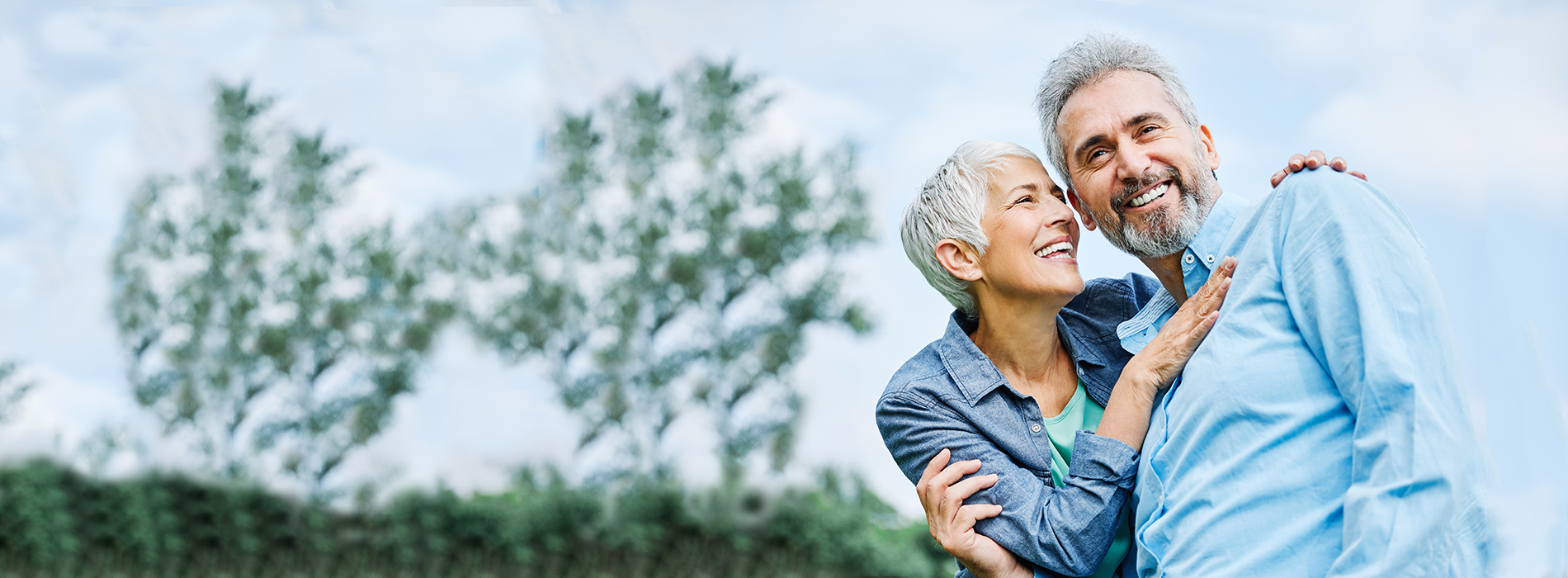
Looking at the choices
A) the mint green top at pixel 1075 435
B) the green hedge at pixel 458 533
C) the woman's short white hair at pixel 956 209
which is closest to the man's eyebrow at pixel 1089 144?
the woman's short white hair at pixel 956 209

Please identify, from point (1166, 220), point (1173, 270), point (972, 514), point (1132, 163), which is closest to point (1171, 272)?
point (1173, 270)

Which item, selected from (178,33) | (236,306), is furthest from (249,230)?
(178,33)

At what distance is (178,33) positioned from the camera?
12133 mm

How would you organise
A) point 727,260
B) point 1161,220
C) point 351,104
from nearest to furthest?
point 1161,220 → point 351,104 → point 727,260

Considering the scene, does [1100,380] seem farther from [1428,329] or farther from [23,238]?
[23,238]

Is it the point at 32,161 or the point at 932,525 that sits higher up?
the point at 32,161

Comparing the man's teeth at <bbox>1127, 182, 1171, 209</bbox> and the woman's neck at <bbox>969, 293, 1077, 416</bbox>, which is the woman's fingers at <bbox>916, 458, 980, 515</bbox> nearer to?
the woman's neck at <bbox>969, 293, 1077, 416</bbox>

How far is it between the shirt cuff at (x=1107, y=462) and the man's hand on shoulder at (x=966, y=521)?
19 centimetres

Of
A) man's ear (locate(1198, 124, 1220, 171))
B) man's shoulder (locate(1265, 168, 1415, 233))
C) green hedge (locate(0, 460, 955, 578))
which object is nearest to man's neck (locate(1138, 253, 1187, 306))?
man's ear (locate(1198, 124, 1220, 171))

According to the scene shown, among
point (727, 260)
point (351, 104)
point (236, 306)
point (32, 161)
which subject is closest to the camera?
point (236, 306)

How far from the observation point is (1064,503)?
6.10 feet

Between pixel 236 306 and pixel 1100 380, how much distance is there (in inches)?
368

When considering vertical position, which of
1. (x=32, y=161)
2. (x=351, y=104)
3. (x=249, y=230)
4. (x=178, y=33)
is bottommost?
(x=249, y=230)

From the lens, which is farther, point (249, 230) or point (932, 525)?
point (249, 230)
